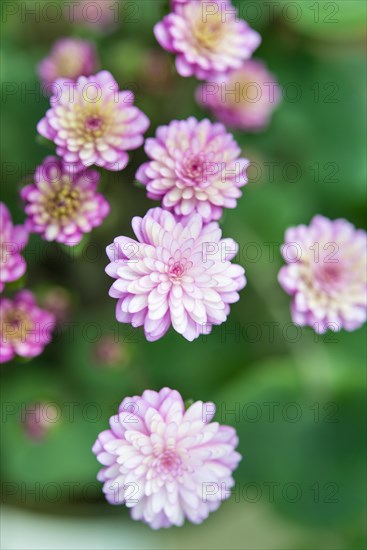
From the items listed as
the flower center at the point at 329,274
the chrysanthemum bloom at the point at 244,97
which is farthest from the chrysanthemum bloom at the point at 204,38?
the flower center at the point at 329,274

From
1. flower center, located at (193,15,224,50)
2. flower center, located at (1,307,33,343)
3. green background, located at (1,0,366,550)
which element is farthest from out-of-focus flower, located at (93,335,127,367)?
flower center, located at (193,15,224,50)

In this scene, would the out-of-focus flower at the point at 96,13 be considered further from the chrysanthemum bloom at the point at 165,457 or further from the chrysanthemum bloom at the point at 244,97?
the chrysanthemum bloom at the point at 165,457

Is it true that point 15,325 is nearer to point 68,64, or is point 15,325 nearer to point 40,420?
A: point 40,420

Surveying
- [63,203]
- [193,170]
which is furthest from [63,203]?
[193,170]

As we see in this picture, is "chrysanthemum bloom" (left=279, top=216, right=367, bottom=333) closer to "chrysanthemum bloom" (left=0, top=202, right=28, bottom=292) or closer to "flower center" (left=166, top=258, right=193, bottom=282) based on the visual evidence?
"flower center" (left=166, top=258, right=193, bottom=282)

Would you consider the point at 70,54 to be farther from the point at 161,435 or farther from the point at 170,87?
the point at 161,435

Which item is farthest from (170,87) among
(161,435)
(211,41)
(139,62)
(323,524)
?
(323,524)

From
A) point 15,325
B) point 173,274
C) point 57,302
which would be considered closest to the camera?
point 173,274
